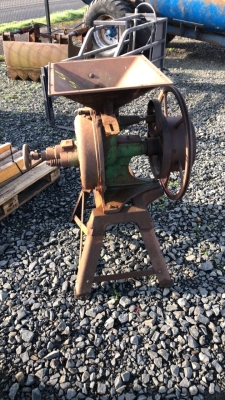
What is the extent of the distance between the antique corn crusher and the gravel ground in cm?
21

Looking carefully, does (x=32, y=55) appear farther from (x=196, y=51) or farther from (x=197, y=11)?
(x=196, y=51)

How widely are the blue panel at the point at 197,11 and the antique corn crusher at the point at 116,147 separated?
5.14 m

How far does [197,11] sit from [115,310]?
653cm

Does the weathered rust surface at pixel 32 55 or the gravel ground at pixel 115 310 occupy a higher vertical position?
the weathered rust surface at pixel 32 55

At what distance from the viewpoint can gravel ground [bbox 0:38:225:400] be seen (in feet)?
7.44

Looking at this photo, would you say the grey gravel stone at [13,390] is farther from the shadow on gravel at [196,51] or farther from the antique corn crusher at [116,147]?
the shadow on gravel at [196,51]

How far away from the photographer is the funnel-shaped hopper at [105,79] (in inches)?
88.0

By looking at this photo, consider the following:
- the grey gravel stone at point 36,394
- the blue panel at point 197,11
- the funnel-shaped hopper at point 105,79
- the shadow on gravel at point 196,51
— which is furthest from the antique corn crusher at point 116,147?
the shadow on gravel at point 196,51

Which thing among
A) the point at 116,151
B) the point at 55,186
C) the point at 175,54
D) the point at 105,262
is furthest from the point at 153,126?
the point at 175,54

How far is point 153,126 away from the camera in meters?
2.73

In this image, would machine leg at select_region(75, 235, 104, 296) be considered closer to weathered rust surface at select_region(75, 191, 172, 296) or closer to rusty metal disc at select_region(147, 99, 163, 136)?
weathered rust surface at select_region(75, 191, 172, 296)

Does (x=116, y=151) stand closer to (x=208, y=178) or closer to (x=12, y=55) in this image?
(x=208, y=178)

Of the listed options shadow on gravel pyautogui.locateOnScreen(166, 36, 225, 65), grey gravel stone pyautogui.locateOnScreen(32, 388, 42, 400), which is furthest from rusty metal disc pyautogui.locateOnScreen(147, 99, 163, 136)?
shadow on gravel pyautogui.locateOnScreen(166, 36, 225, 65)

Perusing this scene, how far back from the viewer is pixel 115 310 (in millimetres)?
2695
